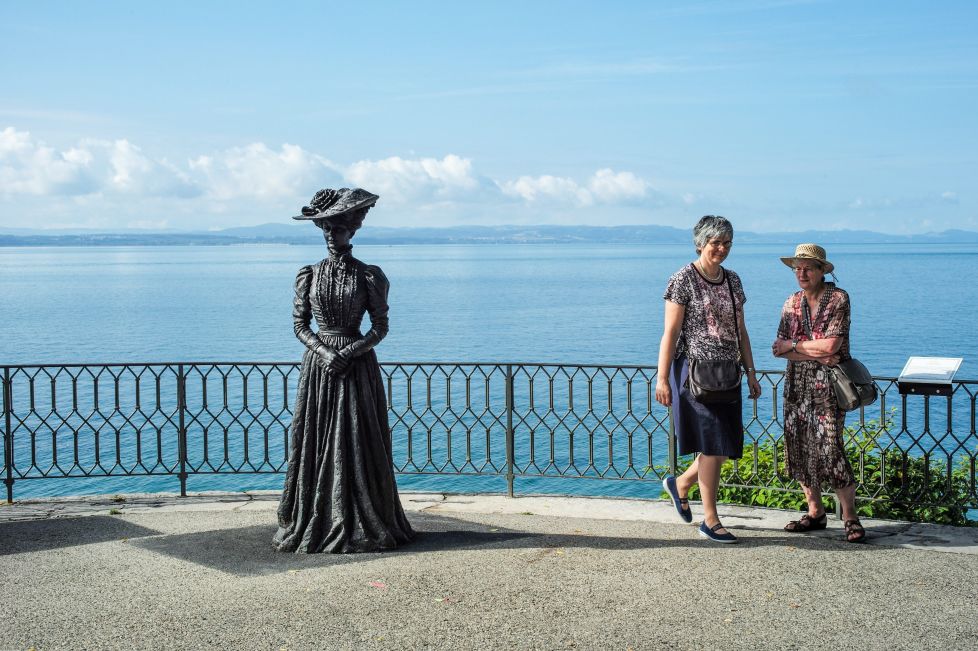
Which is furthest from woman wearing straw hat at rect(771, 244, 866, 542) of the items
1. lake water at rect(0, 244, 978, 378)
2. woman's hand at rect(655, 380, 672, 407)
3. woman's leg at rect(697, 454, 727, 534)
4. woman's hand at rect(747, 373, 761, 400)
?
lake water at rect(0, 244, 978, 378)

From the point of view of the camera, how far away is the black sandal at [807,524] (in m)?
6.96

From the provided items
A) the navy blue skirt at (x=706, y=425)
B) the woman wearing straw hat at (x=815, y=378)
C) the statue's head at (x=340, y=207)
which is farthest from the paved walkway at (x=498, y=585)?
the statue's head at (x=340, y=207)

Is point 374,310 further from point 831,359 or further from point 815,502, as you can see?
point 815,502

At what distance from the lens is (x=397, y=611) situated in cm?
542

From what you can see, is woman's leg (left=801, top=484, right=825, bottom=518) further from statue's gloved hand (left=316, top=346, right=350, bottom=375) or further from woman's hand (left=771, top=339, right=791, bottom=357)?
statue's gloved hand (left=316, top=346, right=350, bottom=375)

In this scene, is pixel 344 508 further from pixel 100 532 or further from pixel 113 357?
pixel 113 357

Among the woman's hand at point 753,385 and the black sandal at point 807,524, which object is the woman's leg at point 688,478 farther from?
the black sandal at point 807,524

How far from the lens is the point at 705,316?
255 inches

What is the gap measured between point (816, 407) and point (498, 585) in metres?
2.52

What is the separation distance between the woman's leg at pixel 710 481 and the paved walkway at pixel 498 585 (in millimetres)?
195

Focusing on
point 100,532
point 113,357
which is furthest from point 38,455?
point 113,357

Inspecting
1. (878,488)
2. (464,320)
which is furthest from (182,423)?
(464,320)

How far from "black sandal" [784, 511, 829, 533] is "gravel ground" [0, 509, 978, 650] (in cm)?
15

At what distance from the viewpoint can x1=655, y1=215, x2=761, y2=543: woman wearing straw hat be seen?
6.46 meters
